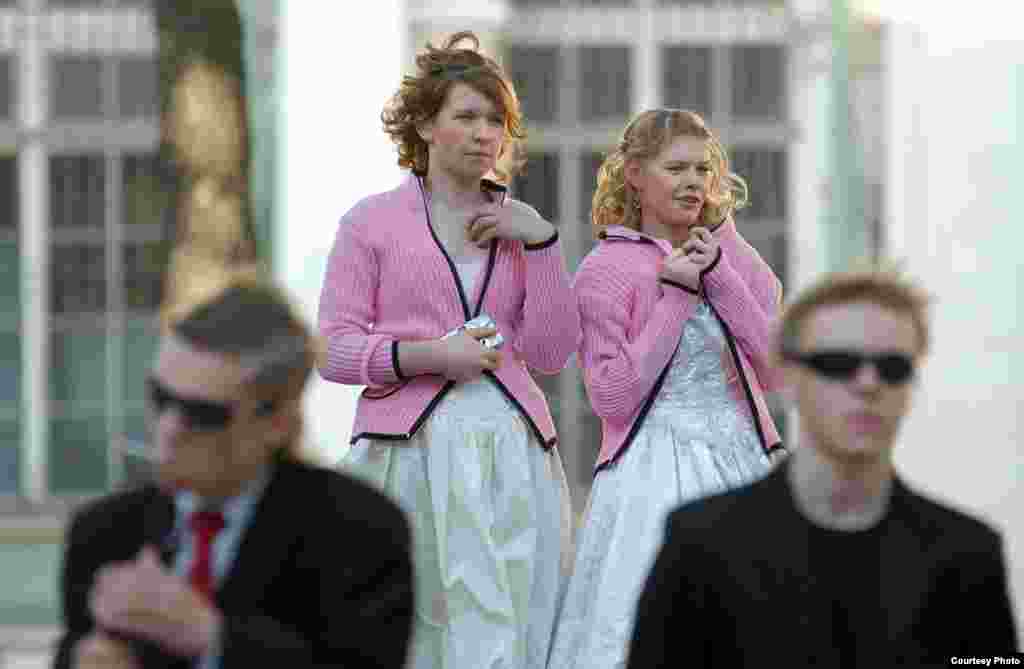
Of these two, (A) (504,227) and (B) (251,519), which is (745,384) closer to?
(A) (504,227)

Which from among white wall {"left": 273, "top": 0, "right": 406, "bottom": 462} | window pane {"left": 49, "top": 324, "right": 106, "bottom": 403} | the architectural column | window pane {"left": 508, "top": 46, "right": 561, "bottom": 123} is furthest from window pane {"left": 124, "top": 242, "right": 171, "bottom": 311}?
window pane {"left": 508, "top": 46, "right": 561, "bottom": 123}

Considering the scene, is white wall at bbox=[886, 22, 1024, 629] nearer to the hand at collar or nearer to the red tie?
the red tie

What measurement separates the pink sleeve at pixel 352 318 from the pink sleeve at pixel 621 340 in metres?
0.53

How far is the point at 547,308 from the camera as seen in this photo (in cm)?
629

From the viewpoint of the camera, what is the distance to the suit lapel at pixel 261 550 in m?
3.56

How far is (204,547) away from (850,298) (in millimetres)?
982

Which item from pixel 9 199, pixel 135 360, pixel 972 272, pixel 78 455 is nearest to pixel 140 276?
pixel 135 360

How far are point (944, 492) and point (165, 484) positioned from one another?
383 inches

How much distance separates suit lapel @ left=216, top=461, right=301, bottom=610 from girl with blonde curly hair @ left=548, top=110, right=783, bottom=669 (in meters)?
2.79

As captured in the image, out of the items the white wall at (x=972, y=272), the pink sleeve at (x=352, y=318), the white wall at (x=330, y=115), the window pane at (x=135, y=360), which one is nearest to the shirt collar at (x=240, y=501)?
the pink sleeve at (x=352, y=318)

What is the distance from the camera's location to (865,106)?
1376cm

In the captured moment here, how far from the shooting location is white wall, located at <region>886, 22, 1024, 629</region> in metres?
12.9

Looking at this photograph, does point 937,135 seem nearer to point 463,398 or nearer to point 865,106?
point 865,106

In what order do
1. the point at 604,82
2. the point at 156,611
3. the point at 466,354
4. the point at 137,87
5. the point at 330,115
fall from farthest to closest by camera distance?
the point at 137,87, the point at 604,82, the point at 330,115, the point at 466,354, the point at 156,611
